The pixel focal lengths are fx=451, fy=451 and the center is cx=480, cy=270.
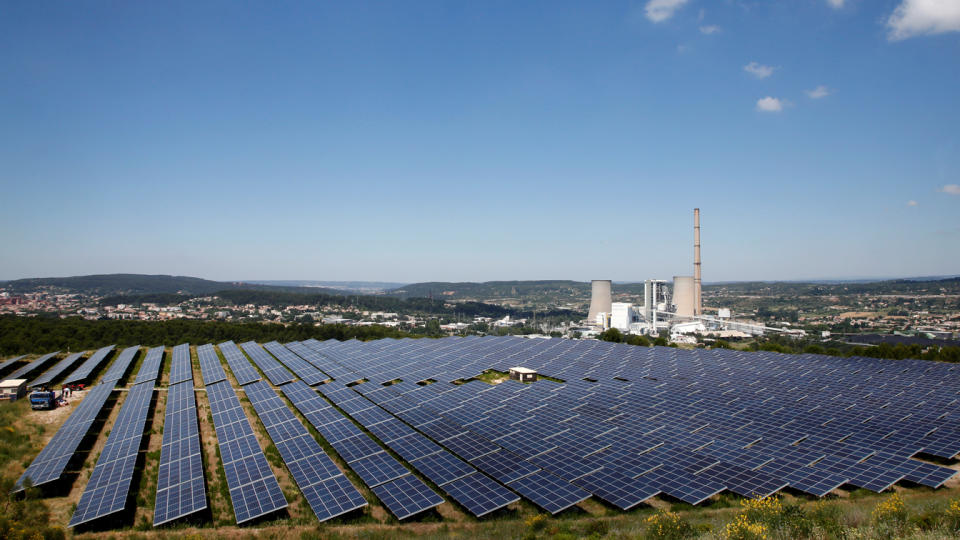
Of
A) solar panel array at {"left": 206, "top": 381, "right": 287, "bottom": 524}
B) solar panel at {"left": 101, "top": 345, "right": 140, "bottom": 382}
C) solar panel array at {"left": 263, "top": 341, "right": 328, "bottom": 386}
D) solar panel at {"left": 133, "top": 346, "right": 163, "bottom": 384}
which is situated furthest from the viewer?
solar panel at {"left": 101, "top": 345, "right": 140, "bottom": 382}

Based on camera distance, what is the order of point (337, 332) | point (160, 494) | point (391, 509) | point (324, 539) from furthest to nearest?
point (337, 332) < point (160, 494) < point (391, 509) < point (324, 539)

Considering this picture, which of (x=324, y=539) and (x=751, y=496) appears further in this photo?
(x=751, y=496)

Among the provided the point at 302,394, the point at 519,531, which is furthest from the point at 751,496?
the point at 302,394

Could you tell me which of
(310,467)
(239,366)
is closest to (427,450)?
(310,467)

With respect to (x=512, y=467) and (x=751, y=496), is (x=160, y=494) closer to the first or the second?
(x=512, y=467)

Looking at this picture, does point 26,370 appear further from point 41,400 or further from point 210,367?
point 210,367

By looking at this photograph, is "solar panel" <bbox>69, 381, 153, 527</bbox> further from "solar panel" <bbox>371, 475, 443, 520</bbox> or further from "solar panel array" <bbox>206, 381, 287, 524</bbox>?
"solar panel" <bbox>371, 475, 443, 520</bbox>

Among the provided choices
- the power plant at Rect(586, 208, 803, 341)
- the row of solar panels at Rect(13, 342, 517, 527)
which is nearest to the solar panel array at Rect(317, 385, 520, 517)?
the row of solar panels at Rect(13, 342, 517, 527)
